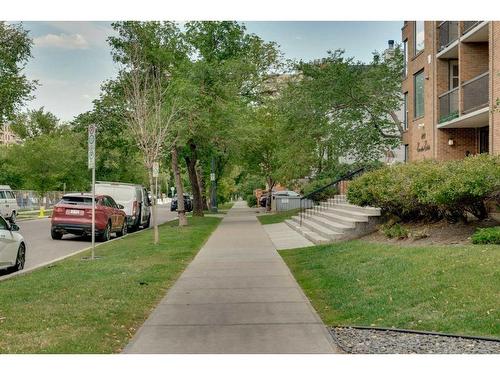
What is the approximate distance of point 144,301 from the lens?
8.33 m

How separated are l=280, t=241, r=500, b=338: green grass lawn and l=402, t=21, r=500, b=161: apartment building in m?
7.59

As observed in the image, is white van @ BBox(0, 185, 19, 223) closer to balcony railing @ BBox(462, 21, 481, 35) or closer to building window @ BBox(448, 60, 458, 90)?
building window @ BBox(448, 60, 458, 90)

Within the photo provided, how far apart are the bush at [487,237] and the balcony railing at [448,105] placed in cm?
1005

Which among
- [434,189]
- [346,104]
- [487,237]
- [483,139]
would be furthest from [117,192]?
[487,237]

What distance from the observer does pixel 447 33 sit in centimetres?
2116

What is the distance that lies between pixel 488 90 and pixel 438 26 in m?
4.94

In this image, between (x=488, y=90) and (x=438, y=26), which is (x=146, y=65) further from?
(x=488, y=90)

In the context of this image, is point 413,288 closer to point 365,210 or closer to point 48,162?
point 365,210

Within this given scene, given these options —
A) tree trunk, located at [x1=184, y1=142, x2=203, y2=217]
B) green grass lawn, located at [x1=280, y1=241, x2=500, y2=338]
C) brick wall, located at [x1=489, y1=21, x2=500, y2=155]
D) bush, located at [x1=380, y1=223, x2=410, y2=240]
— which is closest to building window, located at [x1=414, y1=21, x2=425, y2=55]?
brick wall, located at [x1=489, y1=21, x2=500, y2=155]

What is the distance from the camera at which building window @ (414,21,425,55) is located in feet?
78.4

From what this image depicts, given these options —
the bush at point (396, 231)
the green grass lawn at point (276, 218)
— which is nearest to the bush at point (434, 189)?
the bush at point (396, 231)

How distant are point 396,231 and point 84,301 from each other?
738 centimetres

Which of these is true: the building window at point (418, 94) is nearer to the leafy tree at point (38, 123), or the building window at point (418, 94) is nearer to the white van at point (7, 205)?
the white van at point (7, 205)

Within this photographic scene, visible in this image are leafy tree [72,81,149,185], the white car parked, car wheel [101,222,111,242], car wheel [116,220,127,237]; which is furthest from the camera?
leafy tree [72,81,149,185]
